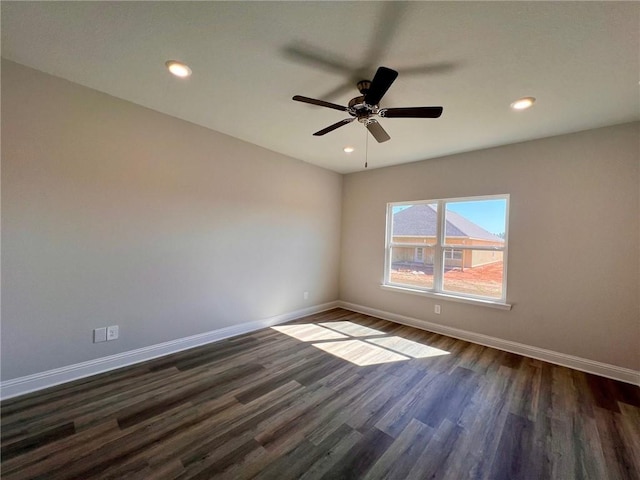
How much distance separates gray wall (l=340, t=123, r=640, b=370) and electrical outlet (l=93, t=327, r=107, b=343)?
4.05 m

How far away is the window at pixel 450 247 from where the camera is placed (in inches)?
133

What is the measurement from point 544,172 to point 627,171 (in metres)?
0.64

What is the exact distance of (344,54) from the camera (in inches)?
70.1

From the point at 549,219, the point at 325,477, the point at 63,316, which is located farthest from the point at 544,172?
the point at 63,316

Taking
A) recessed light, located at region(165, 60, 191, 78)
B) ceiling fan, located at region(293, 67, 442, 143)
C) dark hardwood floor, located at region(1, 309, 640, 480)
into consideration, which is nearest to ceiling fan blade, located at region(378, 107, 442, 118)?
ceiling fan, located at region(293, 67, 442, 143)

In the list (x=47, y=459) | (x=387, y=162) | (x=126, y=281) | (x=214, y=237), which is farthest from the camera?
(x=387, y=162)

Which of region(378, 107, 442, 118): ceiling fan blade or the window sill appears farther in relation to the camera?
the window sill

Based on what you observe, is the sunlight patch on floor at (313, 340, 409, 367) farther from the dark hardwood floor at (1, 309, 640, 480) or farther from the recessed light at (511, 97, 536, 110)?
the recessed light at (511, 97, 536, 110)

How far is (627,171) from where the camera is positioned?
8.45ft

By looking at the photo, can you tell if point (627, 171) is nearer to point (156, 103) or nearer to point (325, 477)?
point (325, 477)

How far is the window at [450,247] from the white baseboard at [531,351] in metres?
0.49

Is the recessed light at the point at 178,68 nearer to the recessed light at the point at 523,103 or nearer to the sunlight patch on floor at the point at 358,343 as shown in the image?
the recessed light at the point at 523,103

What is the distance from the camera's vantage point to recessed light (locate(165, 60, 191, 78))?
76.5 inches

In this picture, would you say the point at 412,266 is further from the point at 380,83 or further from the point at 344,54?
the point at 344,54
